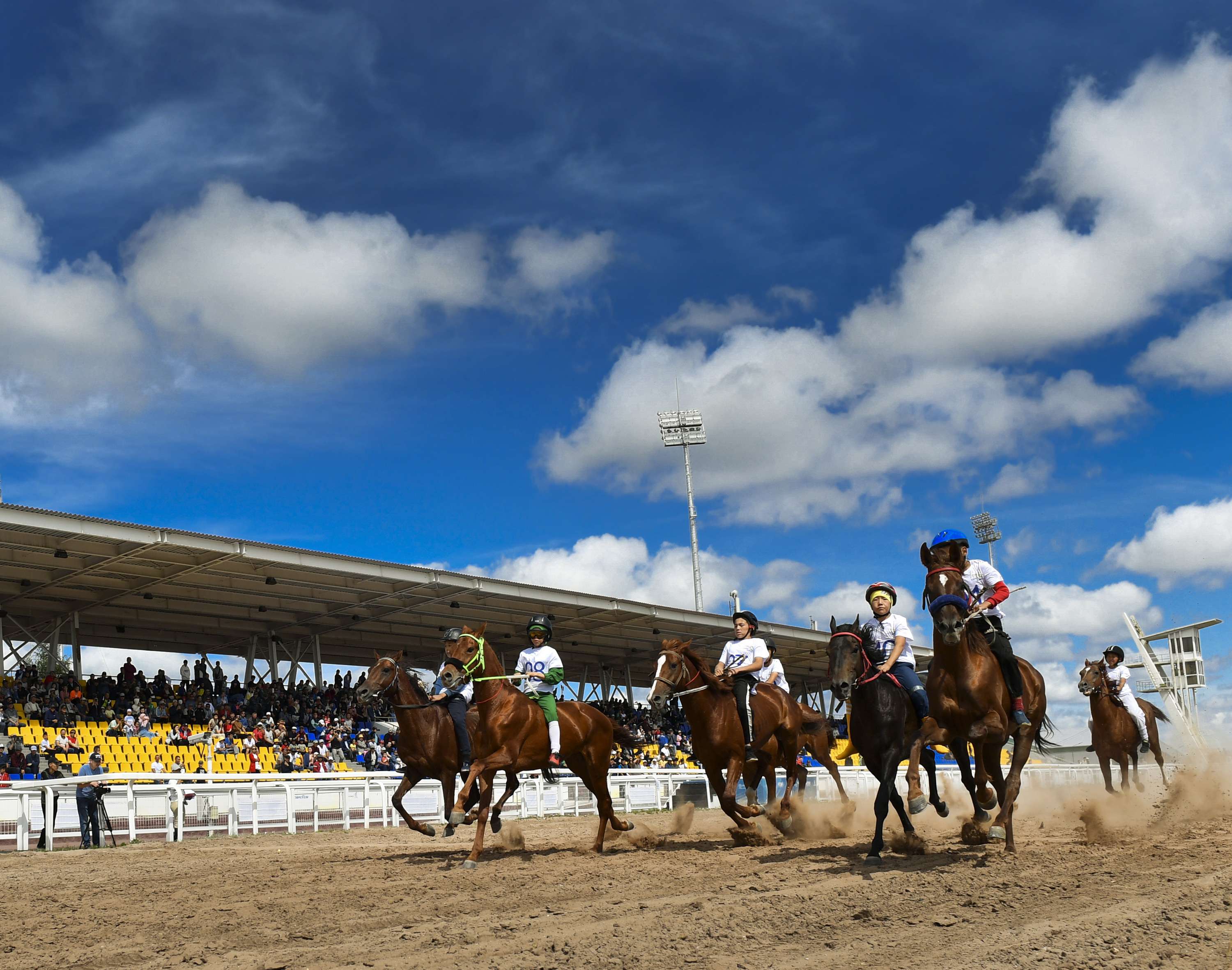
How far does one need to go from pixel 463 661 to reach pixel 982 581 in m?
5.04

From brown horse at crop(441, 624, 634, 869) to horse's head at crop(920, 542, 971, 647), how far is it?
4.17 metres

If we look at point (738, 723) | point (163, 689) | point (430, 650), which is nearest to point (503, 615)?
point (430, 650)

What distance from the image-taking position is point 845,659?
8984 millimetres

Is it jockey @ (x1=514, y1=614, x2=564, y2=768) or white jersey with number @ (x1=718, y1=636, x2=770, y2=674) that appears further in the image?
white jersey with number @ (x1=718, y1=636, x2=770, y2=674)

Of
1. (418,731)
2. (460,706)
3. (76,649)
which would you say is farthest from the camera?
(76,649)

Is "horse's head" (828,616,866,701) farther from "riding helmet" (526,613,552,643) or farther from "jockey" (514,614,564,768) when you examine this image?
"riding helmet" (526,613,552,643)

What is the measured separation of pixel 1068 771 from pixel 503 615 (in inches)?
691

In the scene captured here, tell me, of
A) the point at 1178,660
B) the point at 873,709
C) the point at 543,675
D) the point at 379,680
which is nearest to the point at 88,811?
the point at 379,680

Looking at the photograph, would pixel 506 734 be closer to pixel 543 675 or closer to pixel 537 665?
pixel 543 675

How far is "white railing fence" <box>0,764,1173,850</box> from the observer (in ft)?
50.1

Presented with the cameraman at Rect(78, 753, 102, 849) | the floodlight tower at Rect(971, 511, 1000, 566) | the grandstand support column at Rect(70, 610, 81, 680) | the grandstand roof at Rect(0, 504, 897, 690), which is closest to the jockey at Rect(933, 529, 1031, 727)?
the cameraman at Rect(78, 753, 102, 849)

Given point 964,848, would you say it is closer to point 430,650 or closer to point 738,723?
point 738,723

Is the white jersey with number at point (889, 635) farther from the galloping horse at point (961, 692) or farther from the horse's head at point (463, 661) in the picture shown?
the horse's head at point (463, 661)

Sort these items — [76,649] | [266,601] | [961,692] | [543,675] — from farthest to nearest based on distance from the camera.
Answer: [266,601], [76,649], [543,675], [961,692]
